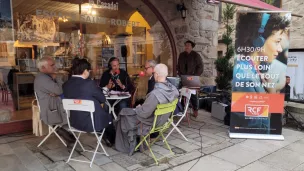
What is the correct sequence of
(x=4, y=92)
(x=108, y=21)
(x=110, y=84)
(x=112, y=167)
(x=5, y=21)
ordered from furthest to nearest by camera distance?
(x=108, y=21), (x=4, y=92), (x=5, y=21), (x=110, y=84), (x=112, y=167)

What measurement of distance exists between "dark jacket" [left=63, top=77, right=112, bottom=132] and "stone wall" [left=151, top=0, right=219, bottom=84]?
3.61 meters

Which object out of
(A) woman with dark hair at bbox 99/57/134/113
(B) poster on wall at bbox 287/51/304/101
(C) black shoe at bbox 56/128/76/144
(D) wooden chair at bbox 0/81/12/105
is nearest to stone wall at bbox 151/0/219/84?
(B) poster on wall at bbox 287/51/304/101

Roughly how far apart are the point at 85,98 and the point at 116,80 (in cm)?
136

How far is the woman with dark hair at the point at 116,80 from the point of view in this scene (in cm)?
401

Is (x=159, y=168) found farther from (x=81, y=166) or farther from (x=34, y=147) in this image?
(x=34, y=147)

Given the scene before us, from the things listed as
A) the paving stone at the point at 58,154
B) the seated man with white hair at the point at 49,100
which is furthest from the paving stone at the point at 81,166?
the seated man with white hair at the point at 49,100

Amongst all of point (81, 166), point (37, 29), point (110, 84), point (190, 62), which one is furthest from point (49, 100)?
point (190, 62)

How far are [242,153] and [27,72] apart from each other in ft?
14.0

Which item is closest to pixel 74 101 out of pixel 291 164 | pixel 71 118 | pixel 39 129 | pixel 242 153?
pixel 71 118

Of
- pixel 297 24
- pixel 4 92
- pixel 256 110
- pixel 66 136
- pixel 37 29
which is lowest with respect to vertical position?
pixel 66 136

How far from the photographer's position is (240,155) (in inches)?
119

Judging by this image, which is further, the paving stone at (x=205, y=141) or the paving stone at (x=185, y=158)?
the paving stone at (x=205, y=141)

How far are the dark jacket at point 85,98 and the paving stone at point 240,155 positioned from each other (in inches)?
58.1

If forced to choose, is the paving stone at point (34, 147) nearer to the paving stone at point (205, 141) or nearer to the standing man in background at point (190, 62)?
the paving stone at point (205, 141)
